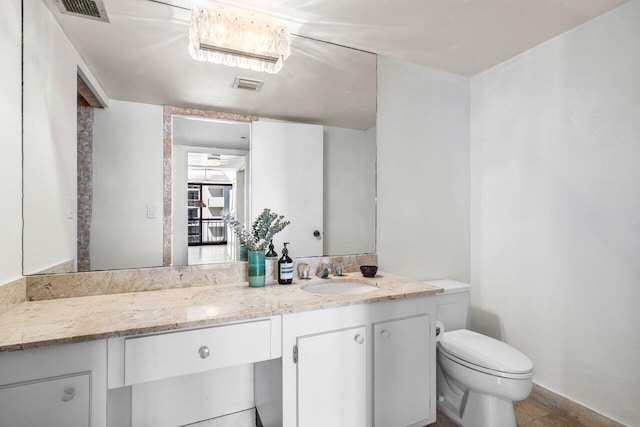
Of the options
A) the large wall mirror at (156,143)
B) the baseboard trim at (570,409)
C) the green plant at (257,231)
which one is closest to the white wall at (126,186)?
the large wall mirror at (156,143)

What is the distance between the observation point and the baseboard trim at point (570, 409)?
170cm

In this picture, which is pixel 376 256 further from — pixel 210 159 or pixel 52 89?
pixel 52 89

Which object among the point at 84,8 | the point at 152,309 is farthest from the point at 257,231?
the point at 84,8

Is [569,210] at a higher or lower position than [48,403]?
higher

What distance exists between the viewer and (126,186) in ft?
4.94

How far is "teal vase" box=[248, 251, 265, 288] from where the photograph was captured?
160 cm

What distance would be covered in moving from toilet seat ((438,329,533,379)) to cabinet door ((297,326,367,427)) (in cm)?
61

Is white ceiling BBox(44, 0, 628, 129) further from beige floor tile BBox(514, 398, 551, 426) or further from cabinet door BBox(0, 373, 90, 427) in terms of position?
beige floor tile BBox(514, 398, 551, 426)

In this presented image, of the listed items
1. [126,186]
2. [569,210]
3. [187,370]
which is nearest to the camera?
[187,370]

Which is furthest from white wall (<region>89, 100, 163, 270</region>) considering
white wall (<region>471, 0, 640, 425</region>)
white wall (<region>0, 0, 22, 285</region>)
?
white wall (<region>471, 0, 640, 425</region>)

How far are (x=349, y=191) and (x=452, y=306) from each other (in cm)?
104

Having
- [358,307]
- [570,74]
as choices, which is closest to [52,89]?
[358,307]

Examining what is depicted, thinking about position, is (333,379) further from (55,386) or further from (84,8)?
(84,8)

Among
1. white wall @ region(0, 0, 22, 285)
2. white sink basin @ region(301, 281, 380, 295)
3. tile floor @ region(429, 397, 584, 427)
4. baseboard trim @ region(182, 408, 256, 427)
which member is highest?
white wall @ region(0, 0, 22, 285)
